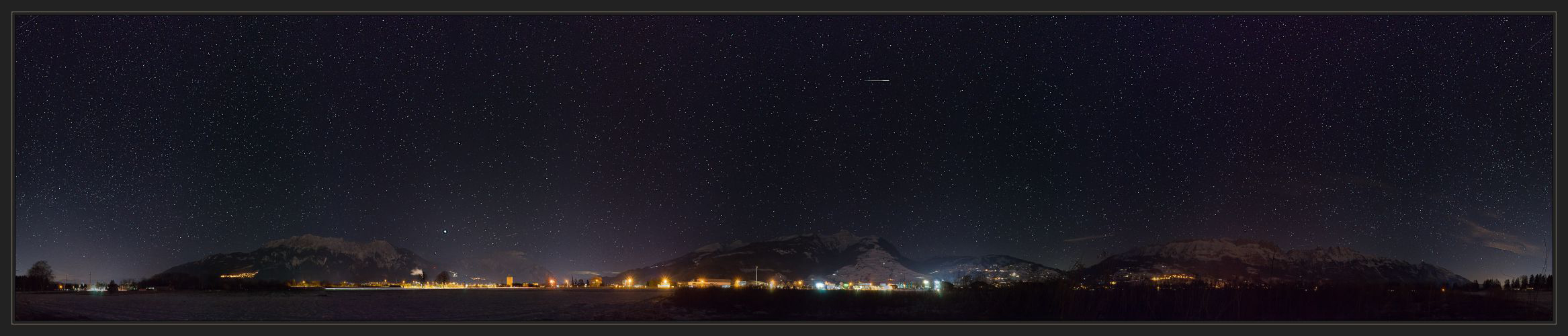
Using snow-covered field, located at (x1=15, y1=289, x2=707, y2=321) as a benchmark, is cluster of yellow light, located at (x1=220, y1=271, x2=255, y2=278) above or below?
above

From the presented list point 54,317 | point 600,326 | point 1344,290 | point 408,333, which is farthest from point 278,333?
point 1344,290

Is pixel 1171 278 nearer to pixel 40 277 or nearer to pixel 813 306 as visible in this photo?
pixel 813 306

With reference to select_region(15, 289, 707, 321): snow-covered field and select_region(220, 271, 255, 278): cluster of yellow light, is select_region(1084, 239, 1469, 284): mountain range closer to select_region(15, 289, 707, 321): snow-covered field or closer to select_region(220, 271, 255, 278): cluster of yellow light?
select_region(15, 289, 707, 321): snow-covered field

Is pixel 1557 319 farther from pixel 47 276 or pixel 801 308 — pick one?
pixel 47 276

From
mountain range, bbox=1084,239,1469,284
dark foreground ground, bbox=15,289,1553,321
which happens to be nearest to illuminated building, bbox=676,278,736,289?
dark foreground ground, bbox=15,289,1553,321

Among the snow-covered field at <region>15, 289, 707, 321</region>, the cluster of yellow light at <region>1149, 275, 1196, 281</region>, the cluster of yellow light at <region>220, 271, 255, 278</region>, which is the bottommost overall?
the snow-covered field at <region>15, 289, 707, 321</region>

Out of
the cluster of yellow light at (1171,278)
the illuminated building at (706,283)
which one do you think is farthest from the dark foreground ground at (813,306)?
the cluster of yellow light at (1171,278)

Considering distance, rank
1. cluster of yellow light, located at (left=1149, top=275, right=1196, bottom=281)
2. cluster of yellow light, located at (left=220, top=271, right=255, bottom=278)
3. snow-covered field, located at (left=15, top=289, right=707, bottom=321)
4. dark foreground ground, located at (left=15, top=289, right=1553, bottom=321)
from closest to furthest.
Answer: dark foreground ground, located at (left=15, top=289, right=1553, bottom=321)
snow-covered field, located at (left=15, top=289, right=707, bottom=321)
cluster of yellow light, located at (left=1149, top=275, right=1196, bottom=281)
cluster of yellow light, located at (left=220, top=271, right=255, bottom=278)

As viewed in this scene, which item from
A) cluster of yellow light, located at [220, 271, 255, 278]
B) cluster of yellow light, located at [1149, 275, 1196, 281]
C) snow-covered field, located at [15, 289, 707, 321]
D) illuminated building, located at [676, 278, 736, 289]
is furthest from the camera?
illuminated building, located at [676, 278, 736, 289]
